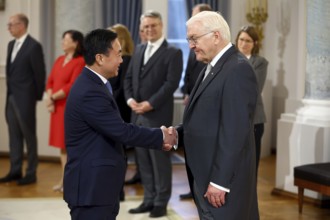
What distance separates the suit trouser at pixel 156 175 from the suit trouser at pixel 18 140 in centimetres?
161

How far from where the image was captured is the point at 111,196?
3109 millimetres

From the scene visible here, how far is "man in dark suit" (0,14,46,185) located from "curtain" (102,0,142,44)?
6.48ft

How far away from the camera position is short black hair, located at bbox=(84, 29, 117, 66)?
3.12m

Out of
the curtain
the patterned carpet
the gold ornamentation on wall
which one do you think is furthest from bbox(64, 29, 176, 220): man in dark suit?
the gold ornamentation on wall

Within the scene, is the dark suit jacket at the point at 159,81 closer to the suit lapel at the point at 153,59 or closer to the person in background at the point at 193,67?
the suit lapel at the point at 153,59

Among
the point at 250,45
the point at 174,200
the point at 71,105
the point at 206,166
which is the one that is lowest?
the point at 174,200

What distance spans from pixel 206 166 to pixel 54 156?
4.94m

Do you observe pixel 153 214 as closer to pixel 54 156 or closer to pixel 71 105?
pixel 71 105

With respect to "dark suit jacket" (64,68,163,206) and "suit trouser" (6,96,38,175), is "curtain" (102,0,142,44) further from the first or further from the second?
"dark suit jacket" (64,68,163,206)

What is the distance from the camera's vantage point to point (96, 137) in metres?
3.07

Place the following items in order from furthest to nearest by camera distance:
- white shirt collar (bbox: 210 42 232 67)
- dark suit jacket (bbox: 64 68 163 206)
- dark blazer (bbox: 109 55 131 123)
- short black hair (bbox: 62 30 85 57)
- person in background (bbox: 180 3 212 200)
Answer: short black hair (bbox: 62 30 85 57) < dark blazer (bbox: 109 55 131 123) < person in background (bbox: 180 3 212 200) < dark suit jacket (bbox: 64 68 163 206) < white shirt collar (bbox: 210 42 232 67)

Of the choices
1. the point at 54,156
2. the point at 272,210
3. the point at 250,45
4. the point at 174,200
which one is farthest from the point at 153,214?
the point at 54,156

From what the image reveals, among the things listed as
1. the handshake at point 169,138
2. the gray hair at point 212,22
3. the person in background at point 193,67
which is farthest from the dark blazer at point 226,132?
the person in background at point 193,67

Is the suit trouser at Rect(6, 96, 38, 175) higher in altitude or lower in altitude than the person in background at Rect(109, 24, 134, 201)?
lower
